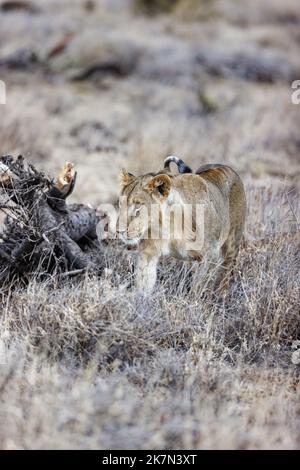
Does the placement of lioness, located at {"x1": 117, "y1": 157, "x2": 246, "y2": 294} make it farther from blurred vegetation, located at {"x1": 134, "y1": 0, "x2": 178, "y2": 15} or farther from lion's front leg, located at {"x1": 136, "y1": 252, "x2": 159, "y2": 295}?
blurred vegetation, located at {"x1": 134, "y1": 0, "x2": 178, "y2": 15}

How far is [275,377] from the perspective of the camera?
4934 mm

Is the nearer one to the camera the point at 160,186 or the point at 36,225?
the point at 160,186

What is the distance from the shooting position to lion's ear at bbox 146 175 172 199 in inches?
217

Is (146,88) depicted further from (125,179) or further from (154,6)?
(125,179)

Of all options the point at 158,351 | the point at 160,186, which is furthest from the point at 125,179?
the point at 158,351

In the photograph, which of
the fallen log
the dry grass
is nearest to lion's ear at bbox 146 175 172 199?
the dry grass

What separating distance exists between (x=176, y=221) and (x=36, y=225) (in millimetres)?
1099

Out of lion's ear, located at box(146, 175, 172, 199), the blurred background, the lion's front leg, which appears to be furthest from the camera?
the blurred background

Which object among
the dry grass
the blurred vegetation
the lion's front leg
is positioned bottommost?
the dry grass

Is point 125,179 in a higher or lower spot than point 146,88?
lower

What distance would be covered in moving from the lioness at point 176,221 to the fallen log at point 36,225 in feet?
1.68

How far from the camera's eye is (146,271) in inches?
232
